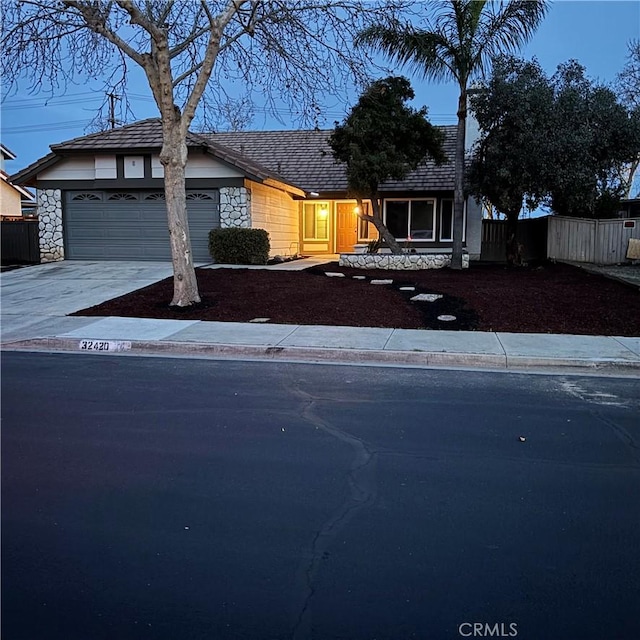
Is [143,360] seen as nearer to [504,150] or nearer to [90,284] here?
[90,284]

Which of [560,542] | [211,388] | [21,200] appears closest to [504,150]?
[211,388]

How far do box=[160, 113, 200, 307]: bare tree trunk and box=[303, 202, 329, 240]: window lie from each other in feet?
51.9

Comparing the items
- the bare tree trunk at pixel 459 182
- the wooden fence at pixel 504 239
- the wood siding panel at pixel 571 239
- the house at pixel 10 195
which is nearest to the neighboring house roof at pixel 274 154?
the bare tree trunk at pixel 459 182

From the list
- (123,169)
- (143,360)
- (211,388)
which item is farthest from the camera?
(123,169)

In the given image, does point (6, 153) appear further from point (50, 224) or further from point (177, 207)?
point (177, 207)

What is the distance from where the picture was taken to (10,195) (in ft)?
125

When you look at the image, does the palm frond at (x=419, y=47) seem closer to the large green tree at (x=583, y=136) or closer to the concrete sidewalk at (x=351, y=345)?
the large green tree at (x=583, y=136)

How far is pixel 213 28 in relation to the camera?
11922mm

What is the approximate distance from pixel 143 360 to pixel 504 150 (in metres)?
14.3

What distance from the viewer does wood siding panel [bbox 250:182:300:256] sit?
71.9ft

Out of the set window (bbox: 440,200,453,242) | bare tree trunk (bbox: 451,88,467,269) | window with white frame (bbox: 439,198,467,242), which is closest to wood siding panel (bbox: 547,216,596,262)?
window with white frame (bbox: 439,198,467,242)

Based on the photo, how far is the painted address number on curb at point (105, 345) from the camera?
9.84 m

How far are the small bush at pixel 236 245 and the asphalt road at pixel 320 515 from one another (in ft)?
45.1

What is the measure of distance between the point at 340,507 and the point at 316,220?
25069 millimetres
